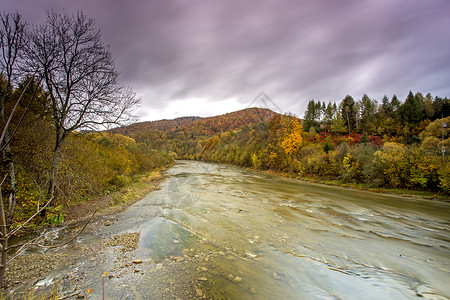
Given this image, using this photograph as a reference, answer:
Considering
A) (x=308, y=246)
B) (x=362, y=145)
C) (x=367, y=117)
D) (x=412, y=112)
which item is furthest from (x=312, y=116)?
(x=308, y=246)

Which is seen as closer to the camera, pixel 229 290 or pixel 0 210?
pixel 0 210

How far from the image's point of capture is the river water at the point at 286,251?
675cm

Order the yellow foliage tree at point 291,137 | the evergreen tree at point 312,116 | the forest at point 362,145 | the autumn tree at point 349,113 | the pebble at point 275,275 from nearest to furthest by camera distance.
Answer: the pebble at point 275,275
the forest at point 362,145
the yellow foliage tree at point 291,137
the autumn tree at point 349,113
the evergreen tree at point 312,116

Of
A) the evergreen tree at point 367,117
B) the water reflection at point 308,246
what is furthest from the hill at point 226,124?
the evergreen tree at point 367,117

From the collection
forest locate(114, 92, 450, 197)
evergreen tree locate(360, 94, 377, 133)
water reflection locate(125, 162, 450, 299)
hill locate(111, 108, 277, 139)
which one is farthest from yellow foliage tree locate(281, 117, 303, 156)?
water reflection locate(125, 162, 450, 299)

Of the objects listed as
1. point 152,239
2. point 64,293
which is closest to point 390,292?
point 152,239

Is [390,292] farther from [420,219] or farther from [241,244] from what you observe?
[420,219]

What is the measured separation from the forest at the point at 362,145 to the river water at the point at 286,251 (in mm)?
5546

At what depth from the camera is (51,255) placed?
25.8 ft

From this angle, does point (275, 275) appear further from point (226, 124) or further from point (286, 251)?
point (226, 124)

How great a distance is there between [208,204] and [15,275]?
36.2 feet

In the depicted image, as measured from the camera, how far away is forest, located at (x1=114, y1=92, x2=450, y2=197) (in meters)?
20.3

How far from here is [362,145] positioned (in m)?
27.6

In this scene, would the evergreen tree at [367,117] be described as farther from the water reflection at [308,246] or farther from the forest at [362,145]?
the water reflection at [308,246]
